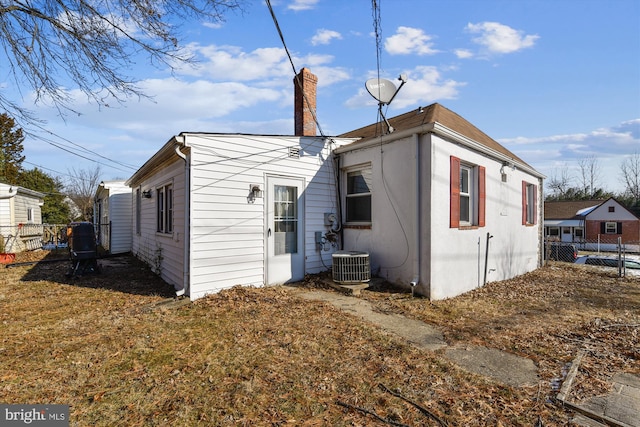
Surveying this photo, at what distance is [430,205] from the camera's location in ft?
19.0

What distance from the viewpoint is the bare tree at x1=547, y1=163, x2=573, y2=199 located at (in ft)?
152

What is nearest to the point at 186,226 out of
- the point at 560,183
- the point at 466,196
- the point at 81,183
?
the point at 466,196

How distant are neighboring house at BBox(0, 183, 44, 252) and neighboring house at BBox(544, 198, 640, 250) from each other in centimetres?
3562

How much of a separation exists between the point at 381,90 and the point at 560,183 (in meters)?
53.0

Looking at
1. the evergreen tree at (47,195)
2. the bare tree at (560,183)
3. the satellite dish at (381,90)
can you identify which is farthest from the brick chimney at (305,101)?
the bare tree at (560,183)

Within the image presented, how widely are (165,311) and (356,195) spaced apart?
15.3 feet

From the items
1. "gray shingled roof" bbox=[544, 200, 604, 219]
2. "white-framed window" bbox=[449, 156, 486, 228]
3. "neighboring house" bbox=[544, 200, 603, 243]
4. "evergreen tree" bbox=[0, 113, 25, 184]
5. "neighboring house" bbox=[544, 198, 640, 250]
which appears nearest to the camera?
"white-framed window" bbox=[449, 156, 486, 228]

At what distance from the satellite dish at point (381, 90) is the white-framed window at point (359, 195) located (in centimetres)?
160

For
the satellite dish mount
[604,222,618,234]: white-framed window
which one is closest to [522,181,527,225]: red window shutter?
the satellite dish mount

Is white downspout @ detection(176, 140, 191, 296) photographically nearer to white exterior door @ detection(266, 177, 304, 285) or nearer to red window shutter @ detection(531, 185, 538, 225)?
white exterior door @ detection(266, 177, 304, 285)

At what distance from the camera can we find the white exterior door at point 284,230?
660cm

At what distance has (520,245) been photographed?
9.60 metres

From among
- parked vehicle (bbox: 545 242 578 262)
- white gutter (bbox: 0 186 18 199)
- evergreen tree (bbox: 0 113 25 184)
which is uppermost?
evergreen tree (bbox: 0 113 25 184)

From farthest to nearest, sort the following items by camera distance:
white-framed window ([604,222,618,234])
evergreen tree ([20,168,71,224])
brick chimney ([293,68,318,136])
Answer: white-framed window ([604,222,618,234]) < evergreen tree ([20,168,71,224]) < brick chimney ([293,68,318,136])
